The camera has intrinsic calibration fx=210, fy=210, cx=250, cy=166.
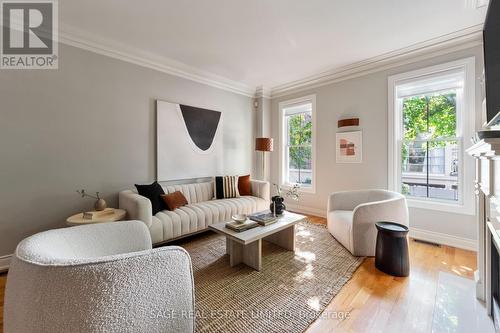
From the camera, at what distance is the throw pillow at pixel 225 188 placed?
145 inches

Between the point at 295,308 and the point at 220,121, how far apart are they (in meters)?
3.26

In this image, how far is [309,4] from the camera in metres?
2.09

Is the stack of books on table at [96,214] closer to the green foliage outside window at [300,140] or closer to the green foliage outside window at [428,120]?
the green foliage outside window at [300,140]

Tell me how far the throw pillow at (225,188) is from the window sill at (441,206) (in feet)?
8.84

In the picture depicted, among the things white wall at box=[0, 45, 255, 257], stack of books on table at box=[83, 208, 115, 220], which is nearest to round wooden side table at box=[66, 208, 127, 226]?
stack of books on table at box=[83, 208, 115, 220]

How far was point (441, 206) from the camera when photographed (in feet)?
9.17

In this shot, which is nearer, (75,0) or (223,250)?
(75,0)

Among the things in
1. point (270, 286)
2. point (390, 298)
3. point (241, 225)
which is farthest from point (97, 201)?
point (390, 298)

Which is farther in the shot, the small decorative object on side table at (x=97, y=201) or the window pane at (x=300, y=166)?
the window pane at (x=300, y=166)

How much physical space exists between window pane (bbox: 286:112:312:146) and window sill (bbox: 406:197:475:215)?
1975mm

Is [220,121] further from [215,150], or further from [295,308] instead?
[295,308]

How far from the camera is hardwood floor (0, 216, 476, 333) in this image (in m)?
1.46

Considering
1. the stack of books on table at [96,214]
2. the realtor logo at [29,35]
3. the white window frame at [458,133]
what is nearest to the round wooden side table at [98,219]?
the stack of books on table at [96,214]

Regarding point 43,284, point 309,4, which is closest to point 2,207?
point 43,284
